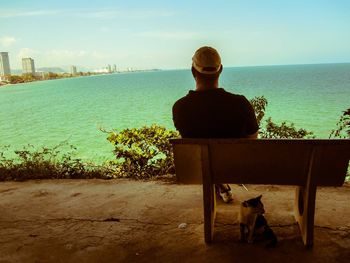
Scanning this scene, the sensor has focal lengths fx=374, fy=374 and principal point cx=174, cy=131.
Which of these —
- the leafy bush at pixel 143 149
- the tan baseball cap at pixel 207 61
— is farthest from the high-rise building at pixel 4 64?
the tan baseball cap at pixel 207 61

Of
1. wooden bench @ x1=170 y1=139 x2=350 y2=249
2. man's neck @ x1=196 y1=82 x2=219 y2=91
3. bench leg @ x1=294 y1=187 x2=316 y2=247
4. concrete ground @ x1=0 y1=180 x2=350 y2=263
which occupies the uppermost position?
man's neck @ x1=196 y1=82 x2=219 y2=91

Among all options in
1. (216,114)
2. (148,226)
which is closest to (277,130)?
(148,226)

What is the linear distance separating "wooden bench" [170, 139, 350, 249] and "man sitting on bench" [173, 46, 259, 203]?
26 cm

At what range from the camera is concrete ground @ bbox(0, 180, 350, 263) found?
3258mm

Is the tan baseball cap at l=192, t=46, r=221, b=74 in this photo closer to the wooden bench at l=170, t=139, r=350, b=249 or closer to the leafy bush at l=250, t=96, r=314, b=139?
the wooden bench at l=170, t=139, r=350, b=249

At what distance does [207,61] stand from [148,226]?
71.9 inches

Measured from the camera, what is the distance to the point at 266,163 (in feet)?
10.2

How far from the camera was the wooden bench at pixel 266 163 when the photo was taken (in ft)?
9.63

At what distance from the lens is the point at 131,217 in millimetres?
4273

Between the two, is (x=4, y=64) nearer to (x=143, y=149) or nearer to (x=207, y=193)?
(x=143, y=149)

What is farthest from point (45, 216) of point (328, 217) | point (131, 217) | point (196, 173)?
point (328, 217)

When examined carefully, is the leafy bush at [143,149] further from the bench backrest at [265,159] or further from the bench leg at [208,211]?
the bench backrest at [265,159]

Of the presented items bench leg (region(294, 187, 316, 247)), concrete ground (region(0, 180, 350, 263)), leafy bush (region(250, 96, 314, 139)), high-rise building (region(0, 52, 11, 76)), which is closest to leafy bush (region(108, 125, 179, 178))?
concrete ground (region(0, 180, 350, 263))

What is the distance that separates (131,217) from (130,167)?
7.97ft
